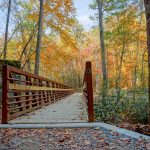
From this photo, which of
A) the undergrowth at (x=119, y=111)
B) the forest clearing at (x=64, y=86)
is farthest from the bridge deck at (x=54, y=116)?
the undergrowth at (x=119, y=111)

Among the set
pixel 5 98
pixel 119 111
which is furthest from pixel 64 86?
pixel 5 98

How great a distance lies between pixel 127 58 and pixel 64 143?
3458 centimetres

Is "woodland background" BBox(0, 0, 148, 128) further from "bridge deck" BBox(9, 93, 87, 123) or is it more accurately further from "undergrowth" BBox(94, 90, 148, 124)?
"bridge deck" BBox(9, 93, 87, 123)

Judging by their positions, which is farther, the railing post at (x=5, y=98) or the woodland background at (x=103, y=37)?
the woodland background at (x=103, y=37)

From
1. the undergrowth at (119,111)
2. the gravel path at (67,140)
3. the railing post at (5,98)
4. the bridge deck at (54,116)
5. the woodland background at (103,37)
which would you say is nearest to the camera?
the gravel path at (67,140)

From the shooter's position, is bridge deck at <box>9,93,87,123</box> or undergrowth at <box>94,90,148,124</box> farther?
undergrowth at <box>94,90,148,124</box>

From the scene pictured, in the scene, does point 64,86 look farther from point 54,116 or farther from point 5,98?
point 5,98

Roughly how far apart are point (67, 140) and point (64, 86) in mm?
20731

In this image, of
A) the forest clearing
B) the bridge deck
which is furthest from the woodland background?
the bridge deck

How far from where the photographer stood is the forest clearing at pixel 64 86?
491 centimetres

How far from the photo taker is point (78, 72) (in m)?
57.6

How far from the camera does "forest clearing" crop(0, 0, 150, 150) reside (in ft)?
16.1

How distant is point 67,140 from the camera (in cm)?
463

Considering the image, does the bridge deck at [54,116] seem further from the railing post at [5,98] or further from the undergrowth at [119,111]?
the undergrowth at [119,111]
